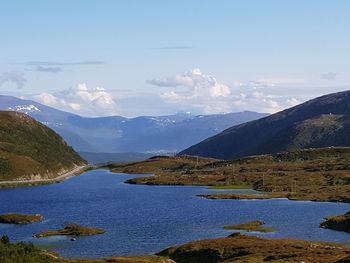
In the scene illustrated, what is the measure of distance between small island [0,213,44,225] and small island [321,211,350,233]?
74.6 meters

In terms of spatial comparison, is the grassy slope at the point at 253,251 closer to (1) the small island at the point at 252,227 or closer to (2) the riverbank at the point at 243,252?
(2) the riverbank at the point at 243,252

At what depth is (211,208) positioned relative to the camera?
7234 inches

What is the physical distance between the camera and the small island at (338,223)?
13812 cm

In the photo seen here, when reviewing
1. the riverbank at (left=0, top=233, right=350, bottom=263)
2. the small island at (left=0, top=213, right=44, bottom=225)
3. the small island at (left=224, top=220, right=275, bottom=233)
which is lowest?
the riverbank at (left=0, top=233, right=350, bottom=263)

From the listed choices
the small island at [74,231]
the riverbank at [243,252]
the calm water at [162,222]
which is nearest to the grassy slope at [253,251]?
the riverbank at [243,252]

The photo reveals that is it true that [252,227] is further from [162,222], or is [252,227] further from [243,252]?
[243,252]

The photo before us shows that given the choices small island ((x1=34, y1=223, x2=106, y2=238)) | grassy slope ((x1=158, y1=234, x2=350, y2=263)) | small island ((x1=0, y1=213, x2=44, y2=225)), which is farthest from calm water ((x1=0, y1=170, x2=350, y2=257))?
grassy slope ((x1=158, y1=234, x2=350, y2=263))

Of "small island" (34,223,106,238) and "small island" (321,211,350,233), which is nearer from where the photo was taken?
"small island" (321,211,350,233)

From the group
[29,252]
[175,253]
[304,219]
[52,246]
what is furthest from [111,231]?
[29,252]

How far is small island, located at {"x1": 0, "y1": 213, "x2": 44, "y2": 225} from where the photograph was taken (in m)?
166

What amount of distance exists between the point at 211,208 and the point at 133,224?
3506 centimetres

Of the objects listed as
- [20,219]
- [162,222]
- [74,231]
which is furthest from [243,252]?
[20,219]

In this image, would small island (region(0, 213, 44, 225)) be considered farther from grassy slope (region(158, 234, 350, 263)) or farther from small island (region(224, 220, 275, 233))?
grassy slope (region(158, 234, 350, 263))

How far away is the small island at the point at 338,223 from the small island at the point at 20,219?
245ft
